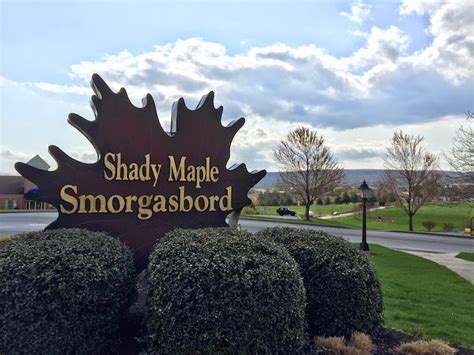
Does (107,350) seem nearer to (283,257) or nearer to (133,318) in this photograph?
(133,318)

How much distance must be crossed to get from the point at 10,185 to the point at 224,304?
33987 millimetres

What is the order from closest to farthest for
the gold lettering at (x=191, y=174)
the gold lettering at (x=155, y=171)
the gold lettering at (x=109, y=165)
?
the gold lettering at (x=109, y=165), the gold lettering at (x=155, y=171), the gold lettering at (x=191, y=174)

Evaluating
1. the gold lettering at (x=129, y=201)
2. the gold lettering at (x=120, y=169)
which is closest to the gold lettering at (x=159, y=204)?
the gold lettering at (x=129, y=201)

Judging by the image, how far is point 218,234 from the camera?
4.24m

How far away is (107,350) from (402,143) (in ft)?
94.7

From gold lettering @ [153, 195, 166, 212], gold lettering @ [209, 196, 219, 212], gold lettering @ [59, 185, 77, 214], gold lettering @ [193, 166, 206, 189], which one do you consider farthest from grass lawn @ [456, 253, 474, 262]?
gold lettering @ [59, 185, 77, 214]

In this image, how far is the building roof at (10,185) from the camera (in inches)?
1234

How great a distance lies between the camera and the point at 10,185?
104ft

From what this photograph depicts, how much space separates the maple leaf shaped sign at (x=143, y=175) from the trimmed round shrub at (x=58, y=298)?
4.19 ft

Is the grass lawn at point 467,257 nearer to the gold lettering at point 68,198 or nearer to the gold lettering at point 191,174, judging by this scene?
the gold lettering at point 191,174

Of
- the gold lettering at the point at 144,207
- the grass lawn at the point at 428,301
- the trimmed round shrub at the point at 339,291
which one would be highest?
the gold lettering at the point at 144,207

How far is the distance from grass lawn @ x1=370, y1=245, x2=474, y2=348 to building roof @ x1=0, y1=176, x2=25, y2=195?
29.5 m

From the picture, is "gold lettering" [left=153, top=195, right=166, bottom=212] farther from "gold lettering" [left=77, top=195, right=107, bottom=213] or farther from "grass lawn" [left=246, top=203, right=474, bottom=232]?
"grass lawn" [left=246, top=203, right=474, bottom=232]

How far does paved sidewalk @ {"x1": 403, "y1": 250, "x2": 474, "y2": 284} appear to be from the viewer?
11.0 meters
